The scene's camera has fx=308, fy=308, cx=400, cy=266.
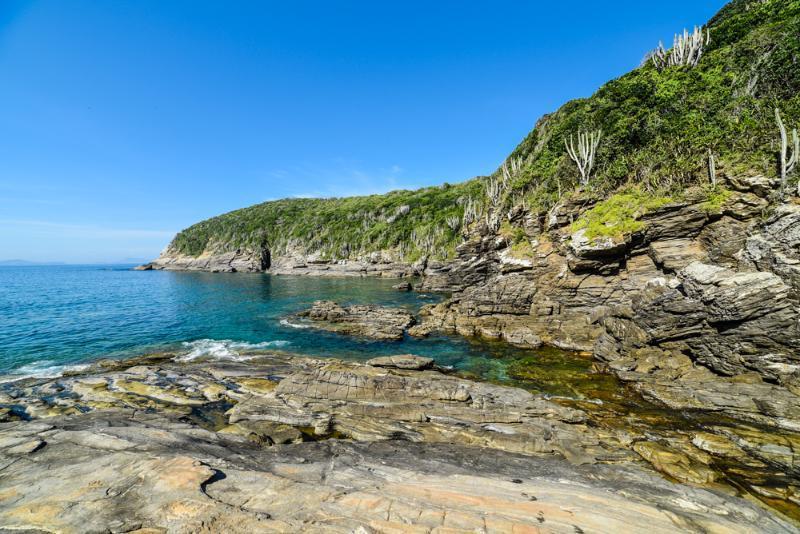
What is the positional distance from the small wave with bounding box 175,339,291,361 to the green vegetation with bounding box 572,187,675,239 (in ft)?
94.4

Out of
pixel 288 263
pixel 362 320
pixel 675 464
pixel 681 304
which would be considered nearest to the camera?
pixel 675 464

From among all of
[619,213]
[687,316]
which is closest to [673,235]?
[619,213]

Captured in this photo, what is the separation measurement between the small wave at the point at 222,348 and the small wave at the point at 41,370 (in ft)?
20.1

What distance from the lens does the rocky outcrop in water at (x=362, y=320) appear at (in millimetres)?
29266

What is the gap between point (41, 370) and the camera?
20.5 metres

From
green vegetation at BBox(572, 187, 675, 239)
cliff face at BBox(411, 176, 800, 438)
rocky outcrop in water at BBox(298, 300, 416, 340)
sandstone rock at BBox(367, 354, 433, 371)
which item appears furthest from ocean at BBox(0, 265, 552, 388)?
green vegetation at BBox(572, 187, 675, 239)

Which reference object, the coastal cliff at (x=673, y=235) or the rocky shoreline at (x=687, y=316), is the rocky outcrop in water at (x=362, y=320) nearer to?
the rocky shoreline at (x=687, y=316)

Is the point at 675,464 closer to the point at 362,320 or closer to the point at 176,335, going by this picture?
the point at 362,320

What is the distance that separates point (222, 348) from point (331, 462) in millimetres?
20879

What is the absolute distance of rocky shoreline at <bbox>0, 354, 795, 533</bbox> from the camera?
246 inches

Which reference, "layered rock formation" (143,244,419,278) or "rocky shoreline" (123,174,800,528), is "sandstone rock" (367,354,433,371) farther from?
"layered rock formation" (143,244,419,278)

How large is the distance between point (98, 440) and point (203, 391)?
641cm

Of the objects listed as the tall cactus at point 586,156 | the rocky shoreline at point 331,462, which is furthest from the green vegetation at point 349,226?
the rocky shoreline at point 331,462

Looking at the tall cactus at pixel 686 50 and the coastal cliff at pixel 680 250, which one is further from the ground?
the tall cactus at pixel 686 50
